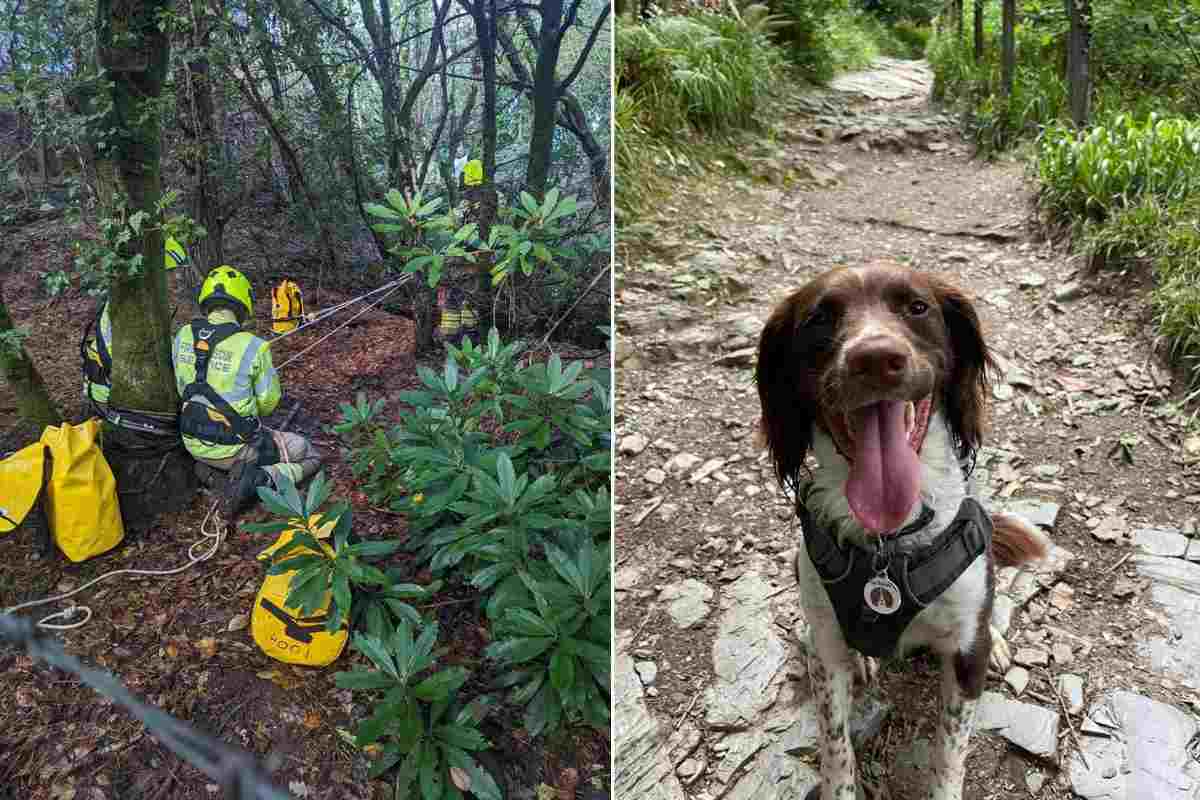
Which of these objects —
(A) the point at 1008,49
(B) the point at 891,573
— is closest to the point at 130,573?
(B) the point at 891,573

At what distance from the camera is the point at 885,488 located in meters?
1.85

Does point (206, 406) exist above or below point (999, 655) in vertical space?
above

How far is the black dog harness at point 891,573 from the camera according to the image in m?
1.94

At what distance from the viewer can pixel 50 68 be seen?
5.30 feet

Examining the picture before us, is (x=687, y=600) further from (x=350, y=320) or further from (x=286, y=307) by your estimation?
(x=286, y=307)

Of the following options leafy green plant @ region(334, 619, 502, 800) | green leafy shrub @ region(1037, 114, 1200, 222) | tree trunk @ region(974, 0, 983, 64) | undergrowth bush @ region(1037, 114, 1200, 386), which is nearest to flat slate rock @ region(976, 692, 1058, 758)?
leafy green plant @ region(334, 619, 502, 800)

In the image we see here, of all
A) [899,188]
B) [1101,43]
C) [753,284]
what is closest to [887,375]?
[753,284]

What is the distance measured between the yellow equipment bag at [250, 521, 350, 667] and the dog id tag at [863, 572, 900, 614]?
3.77 feet

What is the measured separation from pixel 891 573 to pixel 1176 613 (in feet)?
4.54

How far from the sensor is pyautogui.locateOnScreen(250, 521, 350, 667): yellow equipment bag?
1.69 metres

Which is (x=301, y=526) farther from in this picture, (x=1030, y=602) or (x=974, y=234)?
(x=974, y=234)

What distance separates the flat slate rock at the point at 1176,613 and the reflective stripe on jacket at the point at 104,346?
112 inches

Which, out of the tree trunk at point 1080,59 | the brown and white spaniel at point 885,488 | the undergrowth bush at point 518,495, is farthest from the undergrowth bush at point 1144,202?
the undergrowth bush at point 518,495

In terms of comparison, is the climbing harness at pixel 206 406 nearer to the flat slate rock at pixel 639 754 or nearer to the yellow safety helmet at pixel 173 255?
the yellow safety helmet at pixel 173 255
